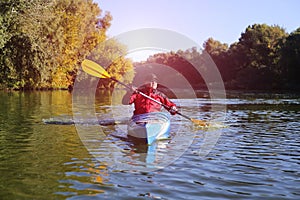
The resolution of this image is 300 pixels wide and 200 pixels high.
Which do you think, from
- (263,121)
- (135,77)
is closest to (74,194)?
(263,121)

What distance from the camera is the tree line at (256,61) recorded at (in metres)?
52.5

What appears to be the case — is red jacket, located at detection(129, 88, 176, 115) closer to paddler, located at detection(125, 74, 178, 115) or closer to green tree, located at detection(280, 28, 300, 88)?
paddler, located at detection(125, 74, 178, 115)

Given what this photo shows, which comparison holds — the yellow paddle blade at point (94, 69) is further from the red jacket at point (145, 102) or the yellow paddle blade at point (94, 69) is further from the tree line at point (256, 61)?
the tree line at point (256, 61)

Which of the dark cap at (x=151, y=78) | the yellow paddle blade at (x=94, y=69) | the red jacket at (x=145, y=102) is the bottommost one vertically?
the red jacket at (x=145, y=102)

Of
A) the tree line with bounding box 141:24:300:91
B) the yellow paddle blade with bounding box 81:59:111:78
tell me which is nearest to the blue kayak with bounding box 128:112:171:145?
the yellow paddle blade with bounding box 81:59:111:78

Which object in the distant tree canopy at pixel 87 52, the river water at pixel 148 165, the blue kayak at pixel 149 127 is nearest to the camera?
the river water at pixel 148 165

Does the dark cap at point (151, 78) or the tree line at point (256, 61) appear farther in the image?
the tree line at point (256, 61)

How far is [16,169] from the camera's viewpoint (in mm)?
6727

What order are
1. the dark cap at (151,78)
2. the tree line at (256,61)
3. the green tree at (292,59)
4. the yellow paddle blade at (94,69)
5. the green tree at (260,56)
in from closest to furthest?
the dark cap at (151,78)
the yellow paddle blade at (94,69)
the green tree at (292,59)
the tree line at (256,61)
the green tree at (260,56)

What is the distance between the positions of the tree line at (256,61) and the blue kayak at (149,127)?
147ft

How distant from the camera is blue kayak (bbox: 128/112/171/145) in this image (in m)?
9.55

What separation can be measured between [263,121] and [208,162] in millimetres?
8426

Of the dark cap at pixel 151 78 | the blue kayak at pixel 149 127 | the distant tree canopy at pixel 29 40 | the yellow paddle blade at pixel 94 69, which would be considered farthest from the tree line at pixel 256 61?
the blue kayak at pixel 149 127

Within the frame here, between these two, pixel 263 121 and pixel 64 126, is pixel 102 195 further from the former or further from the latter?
pixel 263 121
